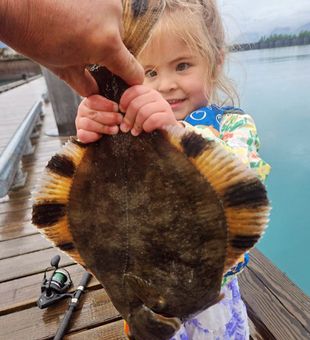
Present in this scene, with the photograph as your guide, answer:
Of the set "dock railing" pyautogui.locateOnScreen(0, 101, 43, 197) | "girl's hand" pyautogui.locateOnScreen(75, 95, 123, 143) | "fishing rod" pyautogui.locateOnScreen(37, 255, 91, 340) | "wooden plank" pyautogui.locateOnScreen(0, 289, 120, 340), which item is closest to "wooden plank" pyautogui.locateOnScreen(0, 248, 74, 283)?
"fishing rod" pyautogui.locateOnScreen(37, 255, 91, 340)

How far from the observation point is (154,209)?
102 centimetres

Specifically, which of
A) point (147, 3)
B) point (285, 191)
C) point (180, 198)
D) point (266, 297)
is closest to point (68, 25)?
point (147, 3)

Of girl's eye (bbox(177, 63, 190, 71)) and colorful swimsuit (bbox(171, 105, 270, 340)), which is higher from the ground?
girl's eye (bbox(177, 63, 190, 71))

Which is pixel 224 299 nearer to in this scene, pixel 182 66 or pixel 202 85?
pixel 202 85

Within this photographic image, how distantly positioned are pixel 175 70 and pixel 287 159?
11.0m

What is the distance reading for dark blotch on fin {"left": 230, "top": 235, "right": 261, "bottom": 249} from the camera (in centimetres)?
99

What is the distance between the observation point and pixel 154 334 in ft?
3.45

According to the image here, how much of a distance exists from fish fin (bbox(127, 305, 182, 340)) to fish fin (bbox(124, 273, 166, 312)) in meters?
0.02

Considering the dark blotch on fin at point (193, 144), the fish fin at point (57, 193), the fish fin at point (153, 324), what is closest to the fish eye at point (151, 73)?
the fish fin at point (57, 193)

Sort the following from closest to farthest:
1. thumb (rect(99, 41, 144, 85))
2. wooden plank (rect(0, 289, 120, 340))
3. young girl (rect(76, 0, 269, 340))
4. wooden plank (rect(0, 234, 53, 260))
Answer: thumb (rect(99, 41, 144, 85))
young girl (rect(76, 0, 269, 340))
wooden plank (rect(0, 289, 120, 340))
wooden plank (rect(0, 234, 53, 260))

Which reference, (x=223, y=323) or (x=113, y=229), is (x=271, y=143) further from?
(x=113, y=229)

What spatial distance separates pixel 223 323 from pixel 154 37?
5.62ft

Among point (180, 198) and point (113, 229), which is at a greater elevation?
point (180, 198)

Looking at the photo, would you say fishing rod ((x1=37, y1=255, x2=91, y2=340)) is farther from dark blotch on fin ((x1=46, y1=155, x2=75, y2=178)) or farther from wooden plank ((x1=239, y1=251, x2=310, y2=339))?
dark blotch on fin ((x1=46, y1=155, x2=75, y2=178))
